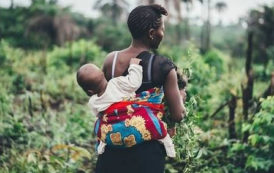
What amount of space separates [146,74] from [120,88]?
155 millimetres

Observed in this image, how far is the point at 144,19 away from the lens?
7.20ft

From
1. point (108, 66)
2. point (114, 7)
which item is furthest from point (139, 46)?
point (114, 7)

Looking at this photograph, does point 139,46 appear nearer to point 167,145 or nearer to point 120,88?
point 120,88

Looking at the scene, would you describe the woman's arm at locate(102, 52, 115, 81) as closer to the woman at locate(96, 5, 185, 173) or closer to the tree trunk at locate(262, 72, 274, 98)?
the woman at locate(96, 5, 185, 173)

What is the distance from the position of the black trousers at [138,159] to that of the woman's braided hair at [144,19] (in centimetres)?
59

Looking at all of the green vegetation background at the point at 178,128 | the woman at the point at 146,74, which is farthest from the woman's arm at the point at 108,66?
the green vegetation background at the point at 178,128

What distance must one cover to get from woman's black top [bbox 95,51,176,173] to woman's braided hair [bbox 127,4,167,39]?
0.40ft

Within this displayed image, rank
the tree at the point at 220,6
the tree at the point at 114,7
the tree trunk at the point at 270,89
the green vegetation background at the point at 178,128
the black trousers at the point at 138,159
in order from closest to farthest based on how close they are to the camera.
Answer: the black trousers at the point at 138,159 < the green vegetation background at the point at 178,128 < the tree trunk at the point at 270,89 < the tree at the point at 114,7 < the tree at the point at 220,6

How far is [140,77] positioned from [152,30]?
0.26 m

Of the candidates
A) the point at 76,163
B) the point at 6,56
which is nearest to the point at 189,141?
the point at 76,163

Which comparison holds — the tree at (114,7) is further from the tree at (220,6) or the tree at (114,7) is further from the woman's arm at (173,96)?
the woman's arm at (173,96)

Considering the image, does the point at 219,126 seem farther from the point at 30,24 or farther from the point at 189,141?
the point at 30,24

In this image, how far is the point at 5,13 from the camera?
26953 millimetres

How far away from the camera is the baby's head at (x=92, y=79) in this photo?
2.21m
